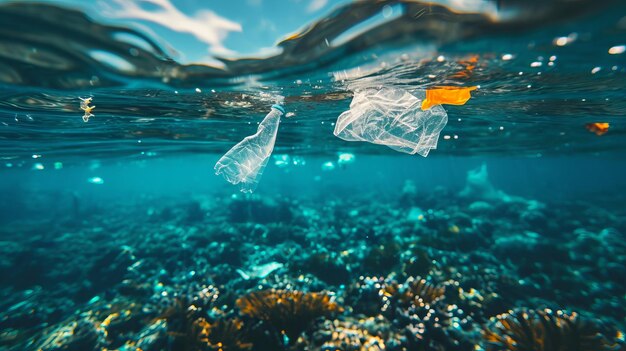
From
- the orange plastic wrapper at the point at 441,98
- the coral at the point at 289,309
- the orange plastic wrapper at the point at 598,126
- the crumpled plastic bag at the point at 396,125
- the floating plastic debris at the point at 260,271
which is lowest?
the floating plastic debris at the point at 260,271

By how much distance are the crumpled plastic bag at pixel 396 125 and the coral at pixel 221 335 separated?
529cm

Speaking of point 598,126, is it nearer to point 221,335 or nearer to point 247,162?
point 247,162

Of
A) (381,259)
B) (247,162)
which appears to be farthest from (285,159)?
(247,162)

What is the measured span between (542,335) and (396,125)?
18.1ft

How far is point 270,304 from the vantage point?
7.22 metres

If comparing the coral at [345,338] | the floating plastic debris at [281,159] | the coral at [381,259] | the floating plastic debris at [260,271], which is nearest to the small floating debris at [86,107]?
the floating plastic debris at [260,271]

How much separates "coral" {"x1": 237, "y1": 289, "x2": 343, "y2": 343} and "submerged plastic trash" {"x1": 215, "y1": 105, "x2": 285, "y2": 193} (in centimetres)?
304

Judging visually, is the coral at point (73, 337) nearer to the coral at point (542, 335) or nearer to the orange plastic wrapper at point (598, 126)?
the coral at point (542, 335)

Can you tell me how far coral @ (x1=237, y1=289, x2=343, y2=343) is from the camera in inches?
275

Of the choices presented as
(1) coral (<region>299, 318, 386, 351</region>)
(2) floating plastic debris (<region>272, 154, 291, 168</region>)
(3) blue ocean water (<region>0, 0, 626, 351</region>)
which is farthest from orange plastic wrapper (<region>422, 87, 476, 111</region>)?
(2) floating plastic debris (<region>272, 154, 291, 168</region>)

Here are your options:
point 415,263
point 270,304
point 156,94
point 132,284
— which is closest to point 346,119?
point 270,304

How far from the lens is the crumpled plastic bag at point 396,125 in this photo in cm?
596

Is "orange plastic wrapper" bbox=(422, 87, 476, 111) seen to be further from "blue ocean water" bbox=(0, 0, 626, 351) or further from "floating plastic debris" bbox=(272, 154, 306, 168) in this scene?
"floating plastic debris" bbox=(272, 154, 306, 168)

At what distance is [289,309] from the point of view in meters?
7.11
